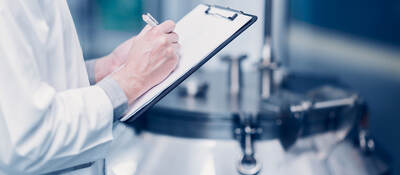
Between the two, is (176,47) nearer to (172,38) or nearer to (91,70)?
(172,38)

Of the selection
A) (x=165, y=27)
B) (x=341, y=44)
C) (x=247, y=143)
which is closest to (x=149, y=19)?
(x=165, y=27)

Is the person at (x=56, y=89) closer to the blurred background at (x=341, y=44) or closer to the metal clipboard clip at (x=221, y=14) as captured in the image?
the metal clipboard clip at (x=221, y=14)

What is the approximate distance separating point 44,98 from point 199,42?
23 cm

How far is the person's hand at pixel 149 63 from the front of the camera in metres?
0.56

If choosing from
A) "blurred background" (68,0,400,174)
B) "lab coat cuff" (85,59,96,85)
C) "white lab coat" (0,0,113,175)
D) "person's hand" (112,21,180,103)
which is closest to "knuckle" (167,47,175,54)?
"person's hand" (112,21,180,103)

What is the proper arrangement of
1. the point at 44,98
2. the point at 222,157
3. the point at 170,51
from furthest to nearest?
the point at 222,157 < the point at 170,51 < the point at 44,98

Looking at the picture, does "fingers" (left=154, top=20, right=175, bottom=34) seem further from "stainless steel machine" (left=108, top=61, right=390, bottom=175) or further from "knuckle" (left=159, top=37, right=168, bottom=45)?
"stainless steel machine" (left=108, top=61, right=390, bottom=175)

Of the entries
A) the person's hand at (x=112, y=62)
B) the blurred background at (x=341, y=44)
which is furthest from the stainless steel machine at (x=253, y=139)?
the blurred background at (x=341, y=44)

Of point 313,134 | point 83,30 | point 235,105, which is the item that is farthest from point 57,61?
point 83,30

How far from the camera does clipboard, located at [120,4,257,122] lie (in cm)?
55

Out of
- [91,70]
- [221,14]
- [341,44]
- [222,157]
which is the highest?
[221,14]

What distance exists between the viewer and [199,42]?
0.61 m

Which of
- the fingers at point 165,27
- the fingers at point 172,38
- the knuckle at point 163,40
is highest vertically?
the fingers at point 165,27

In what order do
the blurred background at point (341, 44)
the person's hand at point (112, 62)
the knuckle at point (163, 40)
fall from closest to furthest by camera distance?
the knuckle at point (163, 40), the person's hand at point (112, 62), the blurred background at point (341, 44)
